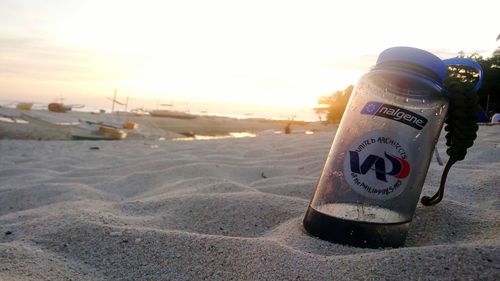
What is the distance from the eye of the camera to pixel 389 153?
46.1 inches

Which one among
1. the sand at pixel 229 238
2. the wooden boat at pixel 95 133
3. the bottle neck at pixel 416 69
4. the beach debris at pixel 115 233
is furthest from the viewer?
the wooden boat at pixel 95 133

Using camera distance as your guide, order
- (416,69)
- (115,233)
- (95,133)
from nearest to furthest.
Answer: (416,69) < (115,233) < (95,133)

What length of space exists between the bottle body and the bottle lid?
1.3 inches

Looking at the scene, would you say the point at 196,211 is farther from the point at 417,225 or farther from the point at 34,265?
the point at 417,225

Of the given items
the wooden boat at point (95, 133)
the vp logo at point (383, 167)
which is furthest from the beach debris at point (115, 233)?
the wooden boat at point (95, 133)

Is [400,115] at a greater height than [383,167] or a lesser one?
greater

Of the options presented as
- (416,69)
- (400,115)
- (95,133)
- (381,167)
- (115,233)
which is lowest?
(95,133)

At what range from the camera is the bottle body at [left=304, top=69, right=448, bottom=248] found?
3.82 ft

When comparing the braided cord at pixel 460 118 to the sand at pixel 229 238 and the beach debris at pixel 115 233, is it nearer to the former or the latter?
the sand at pixel 229 238

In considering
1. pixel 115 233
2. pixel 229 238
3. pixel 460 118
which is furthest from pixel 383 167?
pixel 115 233

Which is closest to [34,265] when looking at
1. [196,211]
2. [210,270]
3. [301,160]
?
[210,270]

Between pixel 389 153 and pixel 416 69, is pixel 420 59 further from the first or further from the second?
pixel 389 153

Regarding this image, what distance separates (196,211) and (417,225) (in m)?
0.83

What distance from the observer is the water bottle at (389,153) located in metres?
1.16
